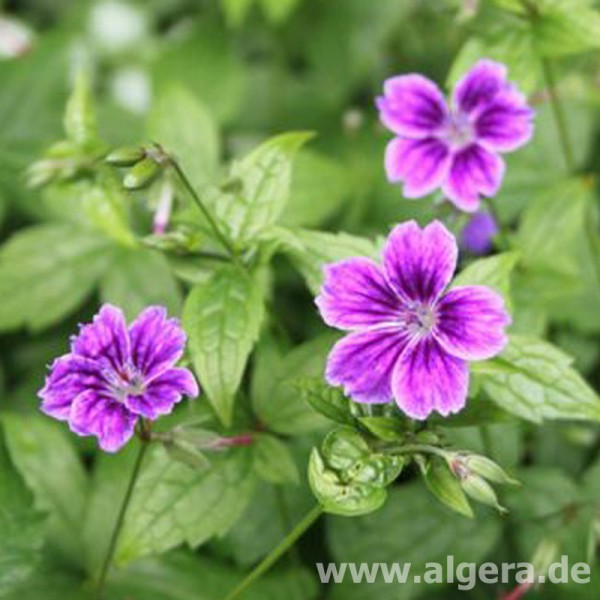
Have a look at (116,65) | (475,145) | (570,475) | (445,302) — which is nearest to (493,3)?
(475,145)

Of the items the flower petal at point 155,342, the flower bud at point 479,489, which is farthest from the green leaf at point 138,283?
the flower bud at point 479,489

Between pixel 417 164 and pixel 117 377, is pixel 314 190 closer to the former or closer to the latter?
pixel 417 164

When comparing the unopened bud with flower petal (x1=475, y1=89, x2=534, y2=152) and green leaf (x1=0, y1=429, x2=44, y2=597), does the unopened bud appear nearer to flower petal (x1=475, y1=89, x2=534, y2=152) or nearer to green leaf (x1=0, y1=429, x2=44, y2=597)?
flower petal (x1=475, y1=89, x2=534, y2=152)

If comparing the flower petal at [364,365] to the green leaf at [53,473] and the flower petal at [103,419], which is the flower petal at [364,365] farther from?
the green leaf at [53,473]

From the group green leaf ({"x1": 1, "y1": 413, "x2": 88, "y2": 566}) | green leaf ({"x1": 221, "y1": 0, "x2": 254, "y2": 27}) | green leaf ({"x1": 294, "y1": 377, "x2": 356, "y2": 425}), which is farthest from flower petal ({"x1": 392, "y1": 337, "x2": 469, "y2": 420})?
green leaf ({"x1": 221, "y1": 0, "x2": 254, "y2": 27})

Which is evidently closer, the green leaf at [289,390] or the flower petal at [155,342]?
the flower petal at [155,342]

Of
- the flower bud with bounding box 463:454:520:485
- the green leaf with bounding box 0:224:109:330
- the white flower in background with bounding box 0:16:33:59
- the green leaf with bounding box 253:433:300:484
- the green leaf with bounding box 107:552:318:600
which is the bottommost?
the green leaf with bounding box 107:552:318:600
